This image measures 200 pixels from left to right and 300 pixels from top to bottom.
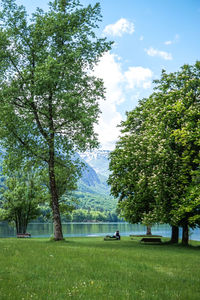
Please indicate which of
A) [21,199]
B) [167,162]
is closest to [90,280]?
[167,162]

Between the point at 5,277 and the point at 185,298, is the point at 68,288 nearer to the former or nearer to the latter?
the point at 5,277

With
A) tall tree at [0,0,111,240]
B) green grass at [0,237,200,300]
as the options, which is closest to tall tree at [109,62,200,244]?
tall tree at [0,0,111,240]

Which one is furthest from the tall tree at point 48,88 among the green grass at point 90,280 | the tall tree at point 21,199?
the tall tree at point 21,199

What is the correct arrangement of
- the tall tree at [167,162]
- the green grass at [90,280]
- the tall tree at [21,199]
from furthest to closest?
1. the tall tree at [21,199]
2. the tall tree at [167,162]
3. the green grass at [90,280]

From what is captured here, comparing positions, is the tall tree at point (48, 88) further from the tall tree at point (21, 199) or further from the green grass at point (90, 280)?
the tall tree at point (21, 199)

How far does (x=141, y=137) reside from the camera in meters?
35.2

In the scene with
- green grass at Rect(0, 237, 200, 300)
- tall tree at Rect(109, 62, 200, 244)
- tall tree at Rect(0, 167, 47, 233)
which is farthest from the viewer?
tall tree at Rect(0, 167, 47, 233)

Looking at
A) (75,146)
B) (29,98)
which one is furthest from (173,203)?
(29,98)

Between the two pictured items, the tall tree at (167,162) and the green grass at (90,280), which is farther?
the tall tree at (167,162)

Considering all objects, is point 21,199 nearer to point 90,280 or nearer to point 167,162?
point 167,162

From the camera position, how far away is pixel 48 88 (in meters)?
30.0

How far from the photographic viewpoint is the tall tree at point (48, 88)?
30172mm

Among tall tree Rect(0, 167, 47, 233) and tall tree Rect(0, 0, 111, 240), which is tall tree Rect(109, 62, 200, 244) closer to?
tall tree Rect(0, 0, 111, 240)

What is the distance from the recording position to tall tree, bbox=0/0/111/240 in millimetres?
30172
